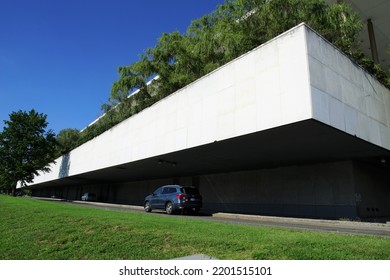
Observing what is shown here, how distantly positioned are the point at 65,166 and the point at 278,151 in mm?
36737

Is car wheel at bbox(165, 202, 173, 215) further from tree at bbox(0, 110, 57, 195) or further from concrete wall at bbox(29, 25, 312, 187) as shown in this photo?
tree at bbox(0, 110, 57, 195)

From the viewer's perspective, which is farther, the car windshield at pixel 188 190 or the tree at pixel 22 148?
the tree at pixel 22 148

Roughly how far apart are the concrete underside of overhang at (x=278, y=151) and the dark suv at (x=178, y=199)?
2191 millimetres

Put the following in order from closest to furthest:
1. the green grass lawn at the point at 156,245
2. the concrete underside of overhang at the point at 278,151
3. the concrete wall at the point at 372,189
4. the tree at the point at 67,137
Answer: the green grass lawn at the point at 156,245 → the concrete underside of overhang at the point at 278,151 → the concrete wall at the point at 372,189 → the tree at the point at 67,137

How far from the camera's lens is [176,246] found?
6.62 meters

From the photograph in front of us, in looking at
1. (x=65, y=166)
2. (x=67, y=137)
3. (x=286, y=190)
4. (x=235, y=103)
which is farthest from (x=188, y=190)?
(x=67, y=137)

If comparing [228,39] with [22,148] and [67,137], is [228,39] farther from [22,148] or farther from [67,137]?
[67,137]

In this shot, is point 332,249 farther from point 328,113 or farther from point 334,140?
point 334,140

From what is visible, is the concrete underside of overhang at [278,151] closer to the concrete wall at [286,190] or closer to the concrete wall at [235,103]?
the concrete wall at [235,103]

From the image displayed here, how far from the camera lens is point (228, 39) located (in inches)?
765

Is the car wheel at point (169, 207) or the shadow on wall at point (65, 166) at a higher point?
the shadow on wall at point (65, 166)

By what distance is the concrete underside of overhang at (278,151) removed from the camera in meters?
14.2

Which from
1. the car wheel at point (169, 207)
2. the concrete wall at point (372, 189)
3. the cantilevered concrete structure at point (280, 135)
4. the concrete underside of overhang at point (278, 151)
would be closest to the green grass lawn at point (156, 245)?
the cantilevered concrete structure at point (280, 135)

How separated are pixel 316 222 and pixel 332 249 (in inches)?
413
